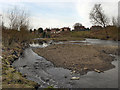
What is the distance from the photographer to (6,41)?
59.6 feet

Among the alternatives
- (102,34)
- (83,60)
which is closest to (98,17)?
(102,34)

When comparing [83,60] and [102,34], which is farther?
[102,34]

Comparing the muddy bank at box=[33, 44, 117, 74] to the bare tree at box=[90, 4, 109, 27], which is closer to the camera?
the muddy bank at box=[33, 44, 117, 74]

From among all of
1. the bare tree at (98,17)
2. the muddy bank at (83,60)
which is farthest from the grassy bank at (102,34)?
the muddy bank at (83,60)

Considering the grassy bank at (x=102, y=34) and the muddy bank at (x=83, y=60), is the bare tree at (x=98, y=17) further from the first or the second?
the muddy bank at (x=83, y=60)

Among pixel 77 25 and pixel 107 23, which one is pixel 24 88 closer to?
pixel 107 23

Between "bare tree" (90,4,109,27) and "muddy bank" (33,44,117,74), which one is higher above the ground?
"bare tree" (90,4,109,27)

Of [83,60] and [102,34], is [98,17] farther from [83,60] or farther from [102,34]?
[83,60]

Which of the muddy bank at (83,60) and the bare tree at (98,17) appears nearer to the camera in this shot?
the muddy bank at (83,60)

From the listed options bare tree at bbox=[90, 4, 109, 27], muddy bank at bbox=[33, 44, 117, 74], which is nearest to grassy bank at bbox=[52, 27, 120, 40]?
bare tree at bbox=[90, 4, 109, 27]

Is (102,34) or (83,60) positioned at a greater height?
(102,34)

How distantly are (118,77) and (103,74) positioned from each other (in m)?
0.98

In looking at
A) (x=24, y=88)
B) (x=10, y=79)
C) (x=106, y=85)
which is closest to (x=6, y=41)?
(x=10, y=79)

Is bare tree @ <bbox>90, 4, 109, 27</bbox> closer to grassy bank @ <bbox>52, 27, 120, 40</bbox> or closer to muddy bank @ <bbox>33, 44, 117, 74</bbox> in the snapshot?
grassy bank @ <bbox>52, 27, 120, 40</bbox>
